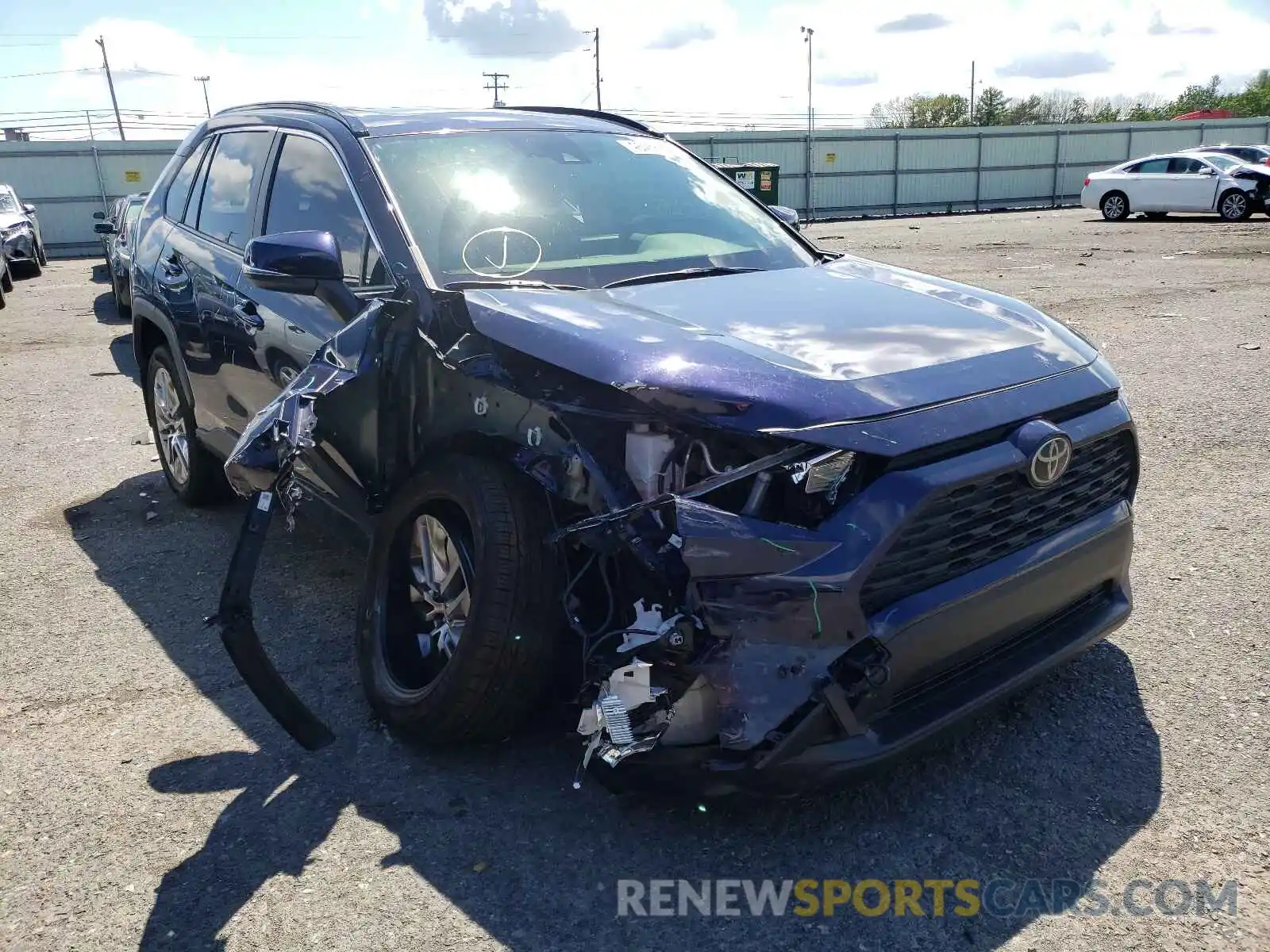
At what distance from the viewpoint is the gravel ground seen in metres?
2.53

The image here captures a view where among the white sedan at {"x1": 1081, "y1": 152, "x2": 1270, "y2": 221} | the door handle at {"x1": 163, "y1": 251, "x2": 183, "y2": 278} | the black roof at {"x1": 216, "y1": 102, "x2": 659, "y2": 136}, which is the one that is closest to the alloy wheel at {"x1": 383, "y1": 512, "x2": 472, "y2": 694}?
the black roof at {"x1": 216, "y1": 102, "x2": 659, "y2": 136}

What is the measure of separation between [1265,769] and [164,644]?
375 centimetres

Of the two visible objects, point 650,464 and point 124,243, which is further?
point 124,243

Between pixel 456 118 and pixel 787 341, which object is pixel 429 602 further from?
pixel 456 118

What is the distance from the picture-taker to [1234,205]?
22891mm

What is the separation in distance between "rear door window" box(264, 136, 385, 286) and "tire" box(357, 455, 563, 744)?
2.65 ft

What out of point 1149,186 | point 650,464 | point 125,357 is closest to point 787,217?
point 650,464

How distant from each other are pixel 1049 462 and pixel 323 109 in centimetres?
307

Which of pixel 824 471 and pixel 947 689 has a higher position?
pixel 824 471

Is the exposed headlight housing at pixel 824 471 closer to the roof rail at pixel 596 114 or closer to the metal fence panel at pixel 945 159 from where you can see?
the roof rail at pixel 596 114

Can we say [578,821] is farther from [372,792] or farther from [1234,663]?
[1234,663]

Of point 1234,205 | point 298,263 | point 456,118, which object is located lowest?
point 1234,205

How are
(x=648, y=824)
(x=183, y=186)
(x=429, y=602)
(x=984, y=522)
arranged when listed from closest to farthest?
(x=984, y=522) < (x=648, y=824) < (x=429, y=602) < (x=183, y=186)

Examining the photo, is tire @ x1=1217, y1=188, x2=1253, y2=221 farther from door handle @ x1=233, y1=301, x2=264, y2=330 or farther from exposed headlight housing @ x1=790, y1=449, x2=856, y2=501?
exposed headlight housing @ x1=790, y1=449, x2=856, y2=501
